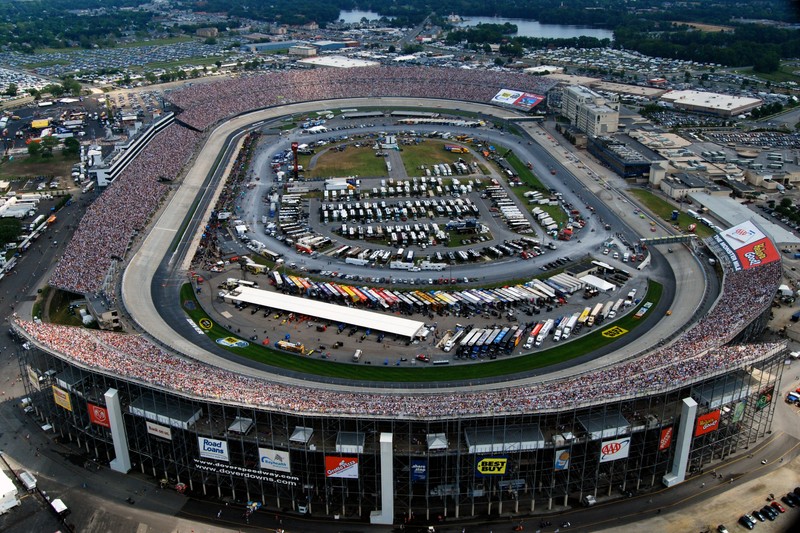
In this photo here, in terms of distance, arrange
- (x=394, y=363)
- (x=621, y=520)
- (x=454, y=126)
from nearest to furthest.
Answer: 1. (x=621, y=520)
2. (x=394, y=363)
3. (x=454, y=126)

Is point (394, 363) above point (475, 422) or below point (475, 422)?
below

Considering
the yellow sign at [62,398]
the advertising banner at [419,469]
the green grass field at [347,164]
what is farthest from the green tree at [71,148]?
the advertising banner at [419,469]

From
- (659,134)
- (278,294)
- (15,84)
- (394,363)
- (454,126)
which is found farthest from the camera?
(15,84)

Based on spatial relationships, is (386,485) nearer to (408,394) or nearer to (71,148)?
(408,394)

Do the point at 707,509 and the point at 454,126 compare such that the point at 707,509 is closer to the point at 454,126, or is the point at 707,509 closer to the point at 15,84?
the point at 454,126

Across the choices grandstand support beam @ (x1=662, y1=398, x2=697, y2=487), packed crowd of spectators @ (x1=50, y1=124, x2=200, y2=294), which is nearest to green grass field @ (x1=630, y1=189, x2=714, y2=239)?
grandstand support beam @ (x1=662, y1=398, x2=697, y2=487)

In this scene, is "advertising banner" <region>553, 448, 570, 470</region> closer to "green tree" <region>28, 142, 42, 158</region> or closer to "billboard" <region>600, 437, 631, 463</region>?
"billboard" <region>600, 437, 631, 463</region>

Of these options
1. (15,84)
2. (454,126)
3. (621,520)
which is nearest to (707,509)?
(621,520)
